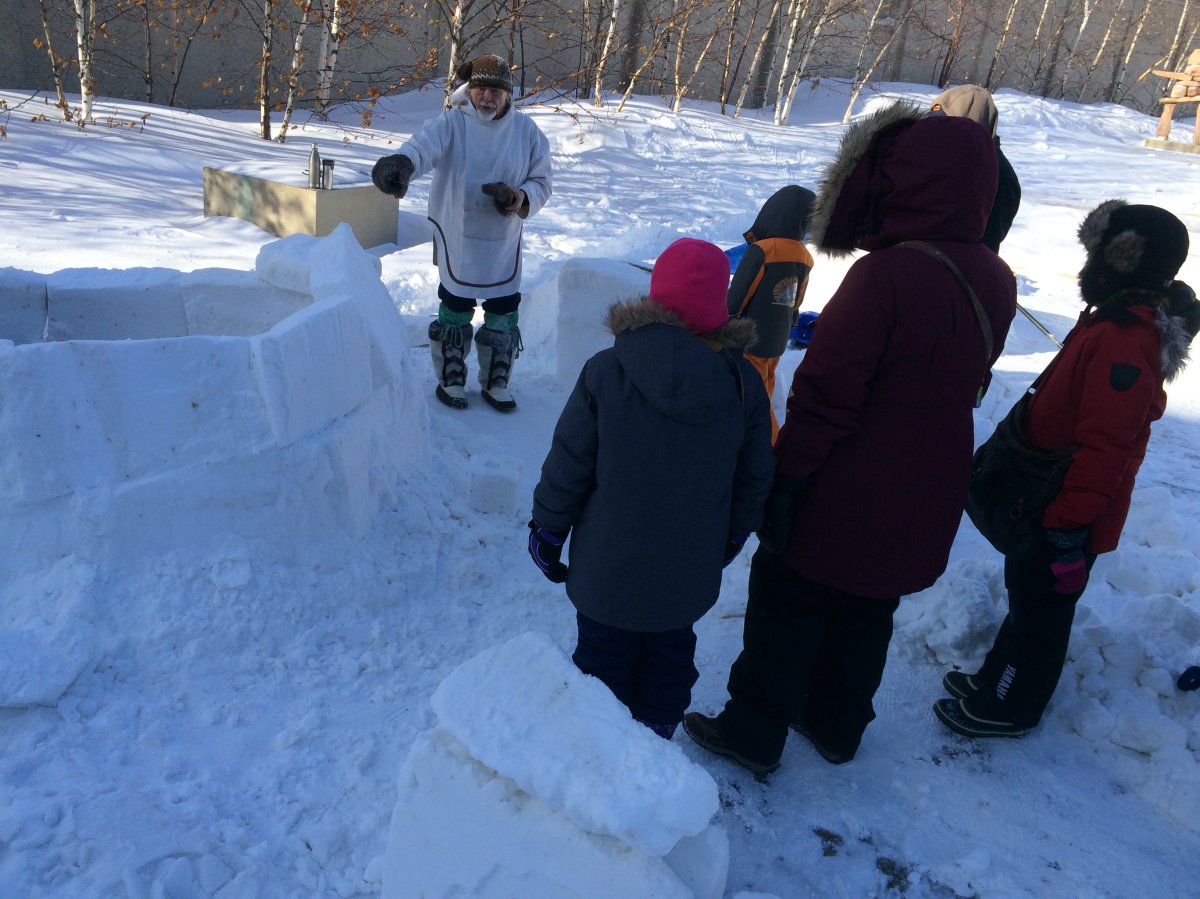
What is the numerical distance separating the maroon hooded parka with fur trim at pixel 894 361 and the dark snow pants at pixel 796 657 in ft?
0.38

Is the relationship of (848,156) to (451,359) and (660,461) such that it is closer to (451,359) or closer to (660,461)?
(660,461)

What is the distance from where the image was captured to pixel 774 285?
3506 millimetres

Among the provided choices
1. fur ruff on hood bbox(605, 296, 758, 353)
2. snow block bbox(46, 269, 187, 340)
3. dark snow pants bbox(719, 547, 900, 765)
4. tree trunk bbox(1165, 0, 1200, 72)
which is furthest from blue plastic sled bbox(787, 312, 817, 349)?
tree trunk bbox(1165, 0, 1200, 72)

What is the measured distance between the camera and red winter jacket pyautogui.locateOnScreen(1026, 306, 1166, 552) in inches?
79.3

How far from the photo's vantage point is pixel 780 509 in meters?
2.04

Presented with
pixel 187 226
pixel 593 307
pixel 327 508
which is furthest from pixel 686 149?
pixel 327 508

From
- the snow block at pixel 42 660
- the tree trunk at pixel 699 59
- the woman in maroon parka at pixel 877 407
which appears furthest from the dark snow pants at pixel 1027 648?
the tree trunk at pixel 699 59

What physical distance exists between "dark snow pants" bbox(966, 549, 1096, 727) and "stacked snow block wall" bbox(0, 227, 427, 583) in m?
2.03

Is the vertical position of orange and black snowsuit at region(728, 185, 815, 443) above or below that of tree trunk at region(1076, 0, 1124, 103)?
below

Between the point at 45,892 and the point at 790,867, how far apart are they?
1.54m

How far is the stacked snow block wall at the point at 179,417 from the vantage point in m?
2.28

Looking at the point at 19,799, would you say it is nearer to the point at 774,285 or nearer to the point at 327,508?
the point at 327,508

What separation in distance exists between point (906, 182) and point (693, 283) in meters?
0.53

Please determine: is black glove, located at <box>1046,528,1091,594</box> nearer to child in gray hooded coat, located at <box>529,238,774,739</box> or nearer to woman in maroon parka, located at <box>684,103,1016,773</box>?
woman in maroon parka, located at <box>684,103,1016,773</box>
